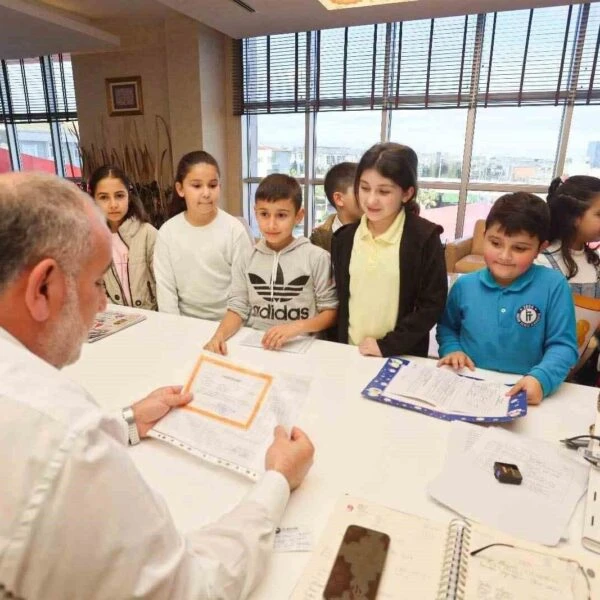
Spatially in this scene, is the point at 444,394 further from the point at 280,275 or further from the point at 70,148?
the point at 70,148

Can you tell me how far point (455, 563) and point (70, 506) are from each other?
52 cm

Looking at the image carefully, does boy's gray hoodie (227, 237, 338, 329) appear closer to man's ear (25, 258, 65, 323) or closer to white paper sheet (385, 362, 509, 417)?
white paper sheet (385, 362, 509, 417)

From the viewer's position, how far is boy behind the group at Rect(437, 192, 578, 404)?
1.32 m

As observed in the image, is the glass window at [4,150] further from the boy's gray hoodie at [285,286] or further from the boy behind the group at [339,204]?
the boy's gray hoodie at [285,286]

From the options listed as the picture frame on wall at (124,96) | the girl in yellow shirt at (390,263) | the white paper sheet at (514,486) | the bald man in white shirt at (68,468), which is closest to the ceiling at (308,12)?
the picture frame on wall at (124,96)

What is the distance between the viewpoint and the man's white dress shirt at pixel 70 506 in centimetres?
45

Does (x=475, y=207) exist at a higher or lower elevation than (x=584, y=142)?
lower

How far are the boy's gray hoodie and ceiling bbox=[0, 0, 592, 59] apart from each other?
3082mm

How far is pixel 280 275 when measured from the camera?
1.66 metres

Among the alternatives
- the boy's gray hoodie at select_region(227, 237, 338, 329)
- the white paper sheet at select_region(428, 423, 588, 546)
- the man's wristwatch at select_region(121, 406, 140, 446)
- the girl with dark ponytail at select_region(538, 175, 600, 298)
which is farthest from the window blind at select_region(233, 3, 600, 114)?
the man's wristwatch at select_region(121, 406, 140, 446)

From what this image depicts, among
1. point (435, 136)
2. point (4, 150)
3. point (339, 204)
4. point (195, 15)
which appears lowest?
point (339, 204)

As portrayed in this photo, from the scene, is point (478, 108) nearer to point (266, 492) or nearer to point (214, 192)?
point (214, 192)

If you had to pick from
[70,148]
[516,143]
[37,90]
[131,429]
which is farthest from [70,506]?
[37,90]

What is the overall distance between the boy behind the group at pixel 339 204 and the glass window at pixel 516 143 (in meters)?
3.10
